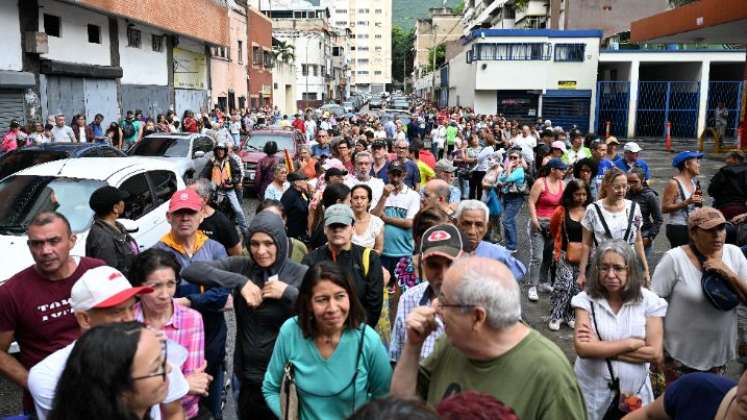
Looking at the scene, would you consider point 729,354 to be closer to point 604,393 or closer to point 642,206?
point 604,393

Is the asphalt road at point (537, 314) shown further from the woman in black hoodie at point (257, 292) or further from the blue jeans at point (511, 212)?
the woman in black hoodie at point (257, 292)

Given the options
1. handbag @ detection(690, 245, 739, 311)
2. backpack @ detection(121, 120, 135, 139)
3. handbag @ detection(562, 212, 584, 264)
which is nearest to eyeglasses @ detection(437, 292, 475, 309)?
handbag @ detection(690, 245, 739, 311)

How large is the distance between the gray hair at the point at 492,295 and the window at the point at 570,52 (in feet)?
129

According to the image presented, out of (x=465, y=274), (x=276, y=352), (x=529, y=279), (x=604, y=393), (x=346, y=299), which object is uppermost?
(x=465, y=274)

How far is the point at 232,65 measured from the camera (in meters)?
40.0

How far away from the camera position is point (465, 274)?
2584 millimetres

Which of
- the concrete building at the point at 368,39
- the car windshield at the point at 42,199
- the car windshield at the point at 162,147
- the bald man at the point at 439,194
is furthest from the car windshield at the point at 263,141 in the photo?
the concrete building at the point at 368,39

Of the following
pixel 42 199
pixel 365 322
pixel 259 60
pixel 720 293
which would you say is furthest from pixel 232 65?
pixel 365 322

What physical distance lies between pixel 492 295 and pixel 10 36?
18.8m

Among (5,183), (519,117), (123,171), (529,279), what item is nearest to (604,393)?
(529,279)

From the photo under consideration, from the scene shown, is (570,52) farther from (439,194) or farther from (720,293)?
(720,293)

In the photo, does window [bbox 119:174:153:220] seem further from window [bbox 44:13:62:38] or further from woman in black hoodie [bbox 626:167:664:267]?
window [bbox 44:13:62:38]

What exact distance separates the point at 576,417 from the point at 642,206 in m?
5.88

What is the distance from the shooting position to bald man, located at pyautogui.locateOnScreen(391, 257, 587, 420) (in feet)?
8.21
